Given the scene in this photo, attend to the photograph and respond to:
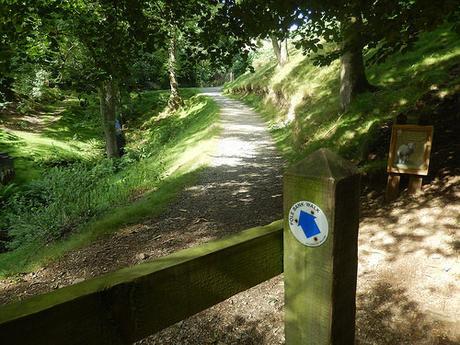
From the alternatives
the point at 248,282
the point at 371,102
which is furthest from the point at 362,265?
the point at 371,102

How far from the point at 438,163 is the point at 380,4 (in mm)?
3057

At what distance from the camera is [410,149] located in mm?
5914

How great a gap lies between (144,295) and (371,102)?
384 inches

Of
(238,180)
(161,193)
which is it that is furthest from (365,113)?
(161,193)

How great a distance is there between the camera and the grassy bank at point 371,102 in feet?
26.3

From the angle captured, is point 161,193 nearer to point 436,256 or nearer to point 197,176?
point 197,176

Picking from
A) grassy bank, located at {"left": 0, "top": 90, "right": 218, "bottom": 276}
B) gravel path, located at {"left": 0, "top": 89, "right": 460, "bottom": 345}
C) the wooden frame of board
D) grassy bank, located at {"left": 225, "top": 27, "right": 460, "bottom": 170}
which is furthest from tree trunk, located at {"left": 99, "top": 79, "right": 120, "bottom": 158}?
the wooden frame of board

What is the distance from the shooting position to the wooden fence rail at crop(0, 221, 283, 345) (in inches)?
44.3

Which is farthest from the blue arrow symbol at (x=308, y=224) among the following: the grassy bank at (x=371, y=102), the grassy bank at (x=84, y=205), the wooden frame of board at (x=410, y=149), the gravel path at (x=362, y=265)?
the grassy bank at (x=84, y=205)

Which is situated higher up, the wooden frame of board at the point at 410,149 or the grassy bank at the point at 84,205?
the wooden frame of board at the point at 410,149

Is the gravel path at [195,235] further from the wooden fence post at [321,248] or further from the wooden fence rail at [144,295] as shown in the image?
the wooden fence rail at [144,295]

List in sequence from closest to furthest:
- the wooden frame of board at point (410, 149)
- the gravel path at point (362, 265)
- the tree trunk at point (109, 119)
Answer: the gravel path at point (362, 265) → the wooden frame of board at point (410, 149) → the tree trunk at point (109, 119)

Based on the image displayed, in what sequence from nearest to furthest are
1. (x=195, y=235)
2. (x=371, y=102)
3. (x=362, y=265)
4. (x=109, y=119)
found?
(x=362, y=265)
(x=195, y=235)
(x=371, y=102)
(x=109, y=119)

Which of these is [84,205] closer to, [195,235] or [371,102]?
[195,235]
